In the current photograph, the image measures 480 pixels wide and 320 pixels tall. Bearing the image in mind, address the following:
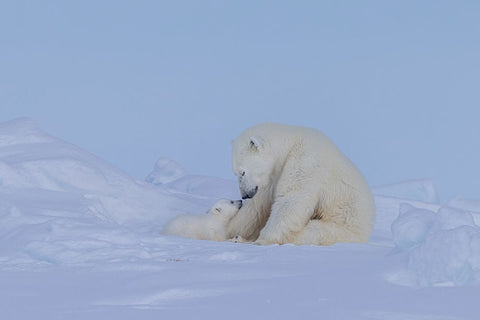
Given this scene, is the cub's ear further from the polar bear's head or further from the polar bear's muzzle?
the polar bear's muzzle

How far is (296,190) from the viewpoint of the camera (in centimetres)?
794

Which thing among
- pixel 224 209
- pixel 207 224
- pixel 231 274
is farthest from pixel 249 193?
pixel 231 274

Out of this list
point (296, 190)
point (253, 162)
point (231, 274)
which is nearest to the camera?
point (231, 274)

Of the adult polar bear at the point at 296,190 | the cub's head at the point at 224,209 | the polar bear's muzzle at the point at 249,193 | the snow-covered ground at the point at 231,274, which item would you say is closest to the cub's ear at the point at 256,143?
the adult polar bear at the point at 296,190

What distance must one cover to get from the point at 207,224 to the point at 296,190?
1.14m

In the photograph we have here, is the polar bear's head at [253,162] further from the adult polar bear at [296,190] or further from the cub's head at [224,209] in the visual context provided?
the cub's head at [224,209]

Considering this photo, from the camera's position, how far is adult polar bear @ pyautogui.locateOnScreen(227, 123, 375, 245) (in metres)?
7.86

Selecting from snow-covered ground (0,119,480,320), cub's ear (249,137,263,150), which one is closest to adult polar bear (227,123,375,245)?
cub's ear (249,137,263,150)

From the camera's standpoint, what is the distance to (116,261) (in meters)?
5.54

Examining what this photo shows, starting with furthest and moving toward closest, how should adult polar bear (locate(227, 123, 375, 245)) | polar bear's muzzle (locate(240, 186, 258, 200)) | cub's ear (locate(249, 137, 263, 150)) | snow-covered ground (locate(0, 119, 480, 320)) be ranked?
polar bear's muzzle (locate(240, 186, 258, 200))
cub's ear (locate(249, 137, 263, 150))
adult polar bear (locate(227, 123, 375, 245))
snow-covered ground (locate(0, 119, 480, 320))

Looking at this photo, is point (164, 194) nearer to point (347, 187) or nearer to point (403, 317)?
point (347, 187)

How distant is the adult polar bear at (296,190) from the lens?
7859mm

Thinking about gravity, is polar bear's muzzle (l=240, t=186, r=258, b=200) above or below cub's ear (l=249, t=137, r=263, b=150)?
below

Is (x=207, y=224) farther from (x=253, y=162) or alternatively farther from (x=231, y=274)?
(x=231, y=274)
